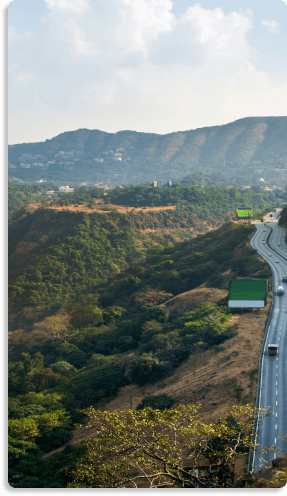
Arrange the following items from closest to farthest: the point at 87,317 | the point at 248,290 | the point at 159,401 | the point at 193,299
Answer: the point at 159,401 → the point at 248,290 → the point at 193,299 → the point at 87,317

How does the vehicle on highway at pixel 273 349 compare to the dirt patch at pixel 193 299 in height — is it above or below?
above

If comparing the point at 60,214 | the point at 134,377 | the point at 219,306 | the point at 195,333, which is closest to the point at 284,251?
the point at 219,306

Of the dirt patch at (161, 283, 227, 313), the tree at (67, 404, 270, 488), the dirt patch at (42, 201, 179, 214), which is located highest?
the dirt patch at (42, 201, 179, 214)

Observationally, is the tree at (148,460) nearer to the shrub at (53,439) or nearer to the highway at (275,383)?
the highway at (275,383)

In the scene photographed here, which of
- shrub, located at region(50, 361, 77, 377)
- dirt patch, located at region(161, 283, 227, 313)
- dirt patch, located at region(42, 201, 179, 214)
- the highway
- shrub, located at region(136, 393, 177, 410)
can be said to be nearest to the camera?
the highway

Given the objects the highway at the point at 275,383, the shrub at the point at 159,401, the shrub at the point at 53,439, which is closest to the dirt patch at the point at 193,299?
the highway at the point at 275,383

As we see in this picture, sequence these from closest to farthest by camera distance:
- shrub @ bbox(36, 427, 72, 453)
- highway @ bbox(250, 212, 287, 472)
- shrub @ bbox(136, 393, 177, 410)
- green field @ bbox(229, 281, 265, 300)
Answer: highway @ bbox(250, 212, 287, 472), shrub @ bbox(36, 427, 72, 453), shrub @ bbox(136, 393, 177, 410), green field @ bbox(229, 281, 265, 300)

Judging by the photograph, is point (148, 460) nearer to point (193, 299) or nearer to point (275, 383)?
point (275, 383)

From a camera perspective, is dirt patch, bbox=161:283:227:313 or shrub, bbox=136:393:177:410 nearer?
shrub, bbox=136:393:177:410

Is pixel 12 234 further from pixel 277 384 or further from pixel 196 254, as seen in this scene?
pixel 277 384

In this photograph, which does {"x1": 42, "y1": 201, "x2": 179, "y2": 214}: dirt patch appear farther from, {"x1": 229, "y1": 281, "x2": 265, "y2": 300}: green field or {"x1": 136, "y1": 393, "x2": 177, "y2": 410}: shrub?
{"x1": 136, "y1": 393, "x2": 177, "y2": 410}: shrub

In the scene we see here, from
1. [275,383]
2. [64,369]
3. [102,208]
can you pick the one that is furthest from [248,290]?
[102,208]

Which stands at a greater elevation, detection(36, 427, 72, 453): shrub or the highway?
the highway

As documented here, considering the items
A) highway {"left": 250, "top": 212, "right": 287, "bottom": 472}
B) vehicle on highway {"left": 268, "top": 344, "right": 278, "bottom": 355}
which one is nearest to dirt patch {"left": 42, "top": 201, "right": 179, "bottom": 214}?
highway {"left": 250, "top": 212, "right": 287, "bottom": 472}
